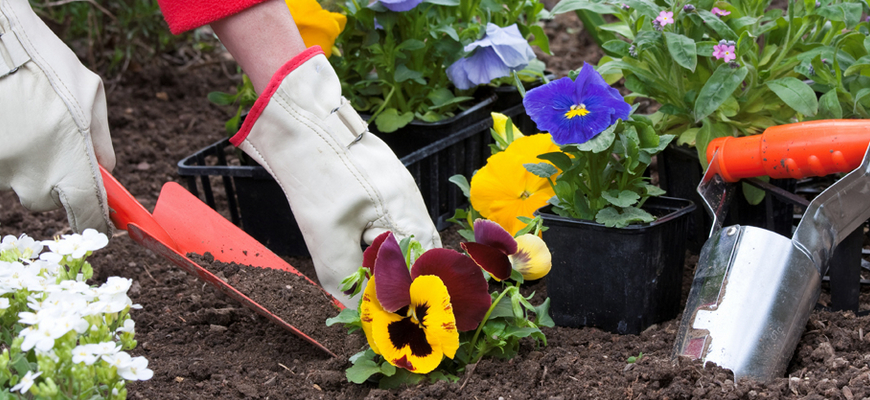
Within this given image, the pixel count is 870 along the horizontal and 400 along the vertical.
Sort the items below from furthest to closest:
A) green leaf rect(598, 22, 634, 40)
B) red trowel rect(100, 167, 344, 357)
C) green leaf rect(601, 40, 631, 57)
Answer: green leaf rect(598, 22, 634, 40) < green leaf rect(601, 40, 631, 57) < red trowel rect(100, 167, 344, 357)

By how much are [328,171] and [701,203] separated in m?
0.82

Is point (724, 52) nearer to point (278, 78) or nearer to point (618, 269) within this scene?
point (618, 269)

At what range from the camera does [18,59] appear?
1.29m

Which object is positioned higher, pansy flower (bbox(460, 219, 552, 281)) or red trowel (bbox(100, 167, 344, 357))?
pansy flower (bbox(460, 219, 552, 281))

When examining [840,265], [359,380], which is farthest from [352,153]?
[840,265]

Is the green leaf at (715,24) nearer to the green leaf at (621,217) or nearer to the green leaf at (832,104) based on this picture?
the green leaf at (832,104)

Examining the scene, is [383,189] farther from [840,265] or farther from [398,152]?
[840,265]

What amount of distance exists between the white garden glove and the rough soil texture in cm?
12

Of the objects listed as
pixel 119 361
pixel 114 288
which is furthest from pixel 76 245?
pixel 119 361

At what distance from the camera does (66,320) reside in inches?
31.0

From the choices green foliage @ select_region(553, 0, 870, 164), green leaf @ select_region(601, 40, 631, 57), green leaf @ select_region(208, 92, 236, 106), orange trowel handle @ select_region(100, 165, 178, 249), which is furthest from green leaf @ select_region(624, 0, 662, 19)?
green leaf @ select_region(208, 92, 236, 106)

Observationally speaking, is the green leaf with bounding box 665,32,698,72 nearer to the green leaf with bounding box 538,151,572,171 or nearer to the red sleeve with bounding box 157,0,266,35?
the green leaf with bounding box 538,151,572,171

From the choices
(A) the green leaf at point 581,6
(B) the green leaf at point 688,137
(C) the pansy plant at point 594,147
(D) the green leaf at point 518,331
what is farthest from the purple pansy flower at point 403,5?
(D) the green leaf at point 518,331

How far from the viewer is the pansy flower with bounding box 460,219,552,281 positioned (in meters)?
1.08
